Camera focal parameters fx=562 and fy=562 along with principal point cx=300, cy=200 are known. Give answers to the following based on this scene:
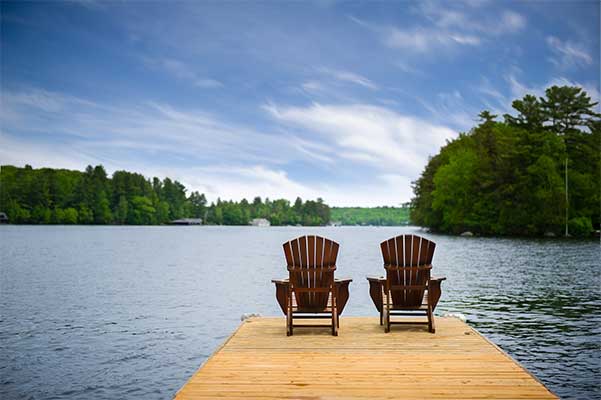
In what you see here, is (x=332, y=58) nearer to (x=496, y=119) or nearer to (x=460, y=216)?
(x=496, y=119)

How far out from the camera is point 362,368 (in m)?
5.64

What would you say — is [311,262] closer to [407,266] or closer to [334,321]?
[334,321]

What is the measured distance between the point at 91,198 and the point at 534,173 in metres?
100.0

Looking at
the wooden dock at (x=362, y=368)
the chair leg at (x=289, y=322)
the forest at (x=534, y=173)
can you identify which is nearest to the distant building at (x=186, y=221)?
the forest at (x=534, y=173)

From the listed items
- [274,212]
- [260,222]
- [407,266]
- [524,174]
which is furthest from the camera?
[274,212]

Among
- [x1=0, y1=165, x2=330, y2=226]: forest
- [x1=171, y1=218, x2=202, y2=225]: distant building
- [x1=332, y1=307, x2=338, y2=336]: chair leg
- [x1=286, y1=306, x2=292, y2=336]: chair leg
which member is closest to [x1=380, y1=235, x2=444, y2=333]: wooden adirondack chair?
[x1=332, y1=307, x2=338, y2=336]: chair leg

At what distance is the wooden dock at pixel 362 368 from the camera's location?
488cm

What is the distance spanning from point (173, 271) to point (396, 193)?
65922 mm

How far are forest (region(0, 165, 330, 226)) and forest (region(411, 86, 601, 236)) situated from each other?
87830 mm

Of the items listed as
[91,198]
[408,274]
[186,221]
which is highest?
[91,198]

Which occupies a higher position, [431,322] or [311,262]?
[311,262]

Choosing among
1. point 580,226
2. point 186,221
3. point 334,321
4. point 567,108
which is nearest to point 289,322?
point 334,321

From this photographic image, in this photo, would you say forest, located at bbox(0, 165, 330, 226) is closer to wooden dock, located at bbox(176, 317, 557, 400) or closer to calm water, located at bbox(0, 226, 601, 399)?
calm water, located at bbox(0, 226, 601, 399)

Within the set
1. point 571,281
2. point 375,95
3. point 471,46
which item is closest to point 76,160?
point 375,95
